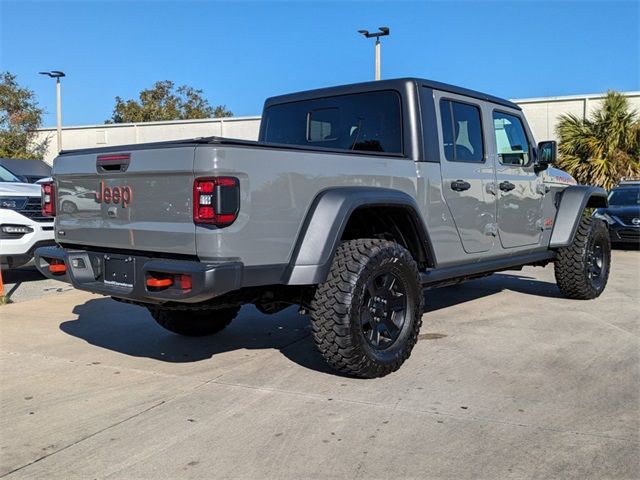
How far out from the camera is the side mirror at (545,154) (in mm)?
6031

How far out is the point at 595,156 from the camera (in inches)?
668

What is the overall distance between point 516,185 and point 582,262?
1546mm

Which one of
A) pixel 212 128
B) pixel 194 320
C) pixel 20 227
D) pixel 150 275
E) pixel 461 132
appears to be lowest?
pixel 194 320

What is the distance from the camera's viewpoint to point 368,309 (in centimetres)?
416

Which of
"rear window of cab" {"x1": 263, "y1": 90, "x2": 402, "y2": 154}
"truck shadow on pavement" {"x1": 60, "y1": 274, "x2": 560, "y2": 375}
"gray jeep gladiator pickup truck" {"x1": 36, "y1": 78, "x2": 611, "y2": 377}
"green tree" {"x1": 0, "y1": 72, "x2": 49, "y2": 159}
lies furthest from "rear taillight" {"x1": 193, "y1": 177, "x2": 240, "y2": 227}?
"green tree" {"x1": 0, "y1": 72, "x2": 49, "y2": 159}

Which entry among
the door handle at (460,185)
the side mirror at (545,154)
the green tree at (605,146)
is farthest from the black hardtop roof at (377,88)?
the green tree at (605,146)

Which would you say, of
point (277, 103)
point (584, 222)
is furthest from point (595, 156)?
point (277, 103)

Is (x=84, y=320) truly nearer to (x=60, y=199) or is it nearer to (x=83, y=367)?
(x=83, y=367)

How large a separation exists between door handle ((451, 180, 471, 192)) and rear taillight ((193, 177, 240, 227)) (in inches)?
81.7

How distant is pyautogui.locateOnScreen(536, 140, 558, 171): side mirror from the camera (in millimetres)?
6031

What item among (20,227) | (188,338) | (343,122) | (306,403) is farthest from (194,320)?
(20,227)

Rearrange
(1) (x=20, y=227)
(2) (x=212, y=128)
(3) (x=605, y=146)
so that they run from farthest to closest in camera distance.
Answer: (2) (x=212, y=128)
(3) (x=605, y=146)
(1) (x=20, y=227)

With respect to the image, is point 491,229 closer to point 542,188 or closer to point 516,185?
point 516,185

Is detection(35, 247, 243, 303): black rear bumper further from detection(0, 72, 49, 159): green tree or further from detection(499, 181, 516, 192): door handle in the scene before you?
detection(0, 72, 49, 159): green tree
